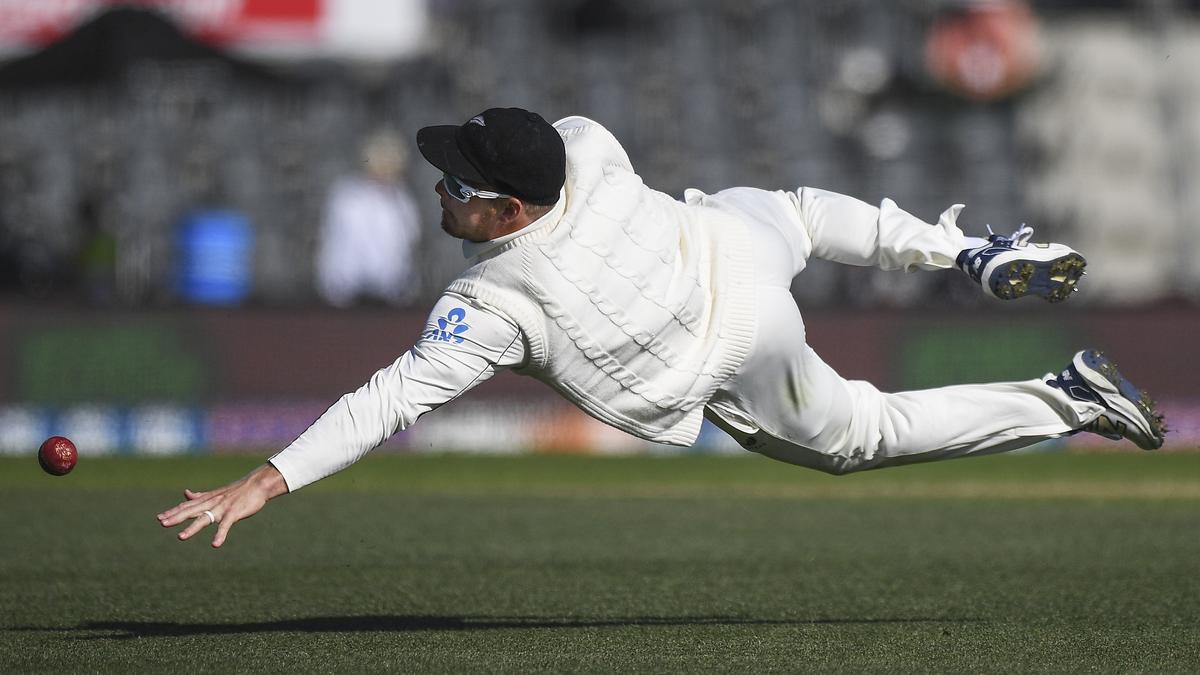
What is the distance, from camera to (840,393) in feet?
20.5

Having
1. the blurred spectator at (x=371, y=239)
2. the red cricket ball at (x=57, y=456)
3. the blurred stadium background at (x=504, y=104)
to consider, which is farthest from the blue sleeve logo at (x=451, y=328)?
the blurred spectator at (x=371, y=239)

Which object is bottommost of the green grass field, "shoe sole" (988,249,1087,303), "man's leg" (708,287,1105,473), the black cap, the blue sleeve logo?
the green grass field

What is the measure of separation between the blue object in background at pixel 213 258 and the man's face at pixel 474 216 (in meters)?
10.3

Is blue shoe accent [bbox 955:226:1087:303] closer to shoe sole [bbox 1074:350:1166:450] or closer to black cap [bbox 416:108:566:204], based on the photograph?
shoe sole [bbox 1074:350:1166:450]

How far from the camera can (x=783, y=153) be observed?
19453 mm

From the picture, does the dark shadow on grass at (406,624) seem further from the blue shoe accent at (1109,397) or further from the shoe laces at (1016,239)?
the shoe laces at (1016,239)

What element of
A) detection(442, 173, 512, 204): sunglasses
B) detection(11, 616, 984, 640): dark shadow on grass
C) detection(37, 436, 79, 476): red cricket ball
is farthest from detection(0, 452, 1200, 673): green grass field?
detection(442, 173, 512, 204): sunglasses

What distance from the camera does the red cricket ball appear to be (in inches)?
230

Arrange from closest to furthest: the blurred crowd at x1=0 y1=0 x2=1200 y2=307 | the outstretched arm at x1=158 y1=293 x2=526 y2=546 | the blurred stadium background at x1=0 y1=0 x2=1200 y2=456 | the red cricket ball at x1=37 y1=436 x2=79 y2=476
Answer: the outstretched arm at x1=158 y1=293 x2=526 y2=546
the red cricket ball at x1=37 y1=436 x2=79 y2=476
the blurred stadium background at x1=0 y1=0 x2=1200 y2=456
the blurred crowd at x1=0 y1=0 x2=1200 y2=307

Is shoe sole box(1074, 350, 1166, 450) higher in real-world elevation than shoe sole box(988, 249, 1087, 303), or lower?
lower

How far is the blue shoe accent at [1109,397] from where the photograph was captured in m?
6.46

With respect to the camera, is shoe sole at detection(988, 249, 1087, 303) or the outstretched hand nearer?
the outstretched hand

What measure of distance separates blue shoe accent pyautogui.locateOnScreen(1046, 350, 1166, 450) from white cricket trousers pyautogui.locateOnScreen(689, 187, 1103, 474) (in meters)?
0.04

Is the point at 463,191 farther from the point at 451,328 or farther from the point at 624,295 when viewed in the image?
the point at 624,295
